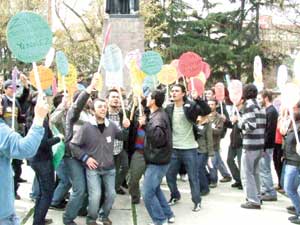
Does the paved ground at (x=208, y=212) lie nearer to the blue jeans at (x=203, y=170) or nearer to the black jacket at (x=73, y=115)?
the blue jeans at (x=203, y=170)

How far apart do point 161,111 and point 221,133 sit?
111 inches

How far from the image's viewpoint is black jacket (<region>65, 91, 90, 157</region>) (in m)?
5.40

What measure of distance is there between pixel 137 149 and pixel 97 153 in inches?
47.3

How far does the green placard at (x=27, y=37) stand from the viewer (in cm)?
421

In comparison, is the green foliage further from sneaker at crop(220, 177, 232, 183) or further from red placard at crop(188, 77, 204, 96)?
red placard at crop(188, 77, 204, 96)

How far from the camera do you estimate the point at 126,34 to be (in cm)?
1077

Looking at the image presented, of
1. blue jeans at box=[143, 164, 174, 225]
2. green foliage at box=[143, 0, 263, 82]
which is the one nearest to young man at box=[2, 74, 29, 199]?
blue jeans at box=[143, 164, 174, 225]

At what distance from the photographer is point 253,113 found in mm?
6578

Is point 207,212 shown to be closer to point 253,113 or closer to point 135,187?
point 135,187

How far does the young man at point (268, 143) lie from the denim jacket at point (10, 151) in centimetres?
495

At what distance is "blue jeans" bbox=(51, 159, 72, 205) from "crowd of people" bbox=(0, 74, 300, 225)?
1 cm

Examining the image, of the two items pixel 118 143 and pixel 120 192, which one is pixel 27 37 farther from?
pixel 120 192

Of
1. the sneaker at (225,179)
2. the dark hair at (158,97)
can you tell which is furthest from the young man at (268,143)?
the dark hair at (158,97)

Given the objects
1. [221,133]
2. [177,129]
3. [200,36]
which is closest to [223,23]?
[200,36]
